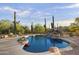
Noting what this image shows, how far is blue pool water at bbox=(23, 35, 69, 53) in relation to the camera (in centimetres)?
177

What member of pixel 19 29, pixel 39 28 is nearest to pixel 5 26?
pixel 19 29

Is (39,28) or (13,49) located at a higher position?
(39,28)

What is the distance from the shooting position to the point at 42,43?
1.78m

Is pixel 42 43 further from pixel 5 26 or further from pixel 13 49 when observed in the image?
pixel 5 26

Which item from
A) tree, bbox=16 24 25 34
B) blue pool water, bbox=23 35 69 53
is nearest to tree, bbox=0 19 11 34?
tree, bbox=16 24 25 34

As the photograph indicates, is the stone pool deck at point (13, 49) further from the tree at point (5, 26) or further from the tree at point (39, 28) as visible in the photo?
the tree at point (39, 28)

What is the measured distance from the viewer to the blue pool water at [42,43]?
1771 mm

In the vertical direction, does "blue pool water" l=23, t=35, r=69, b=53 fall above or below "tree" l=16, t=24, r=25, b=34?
below

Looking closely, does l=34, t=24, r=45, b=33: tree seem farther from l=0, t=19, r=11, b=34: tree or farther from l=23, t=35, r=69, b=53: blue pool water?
l=0, t=19, r=11, b=34: tree

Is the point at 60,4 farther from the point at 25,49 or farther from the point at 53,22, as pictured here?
the point at 25,49

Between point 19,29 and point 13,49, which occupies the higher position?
point 19,29

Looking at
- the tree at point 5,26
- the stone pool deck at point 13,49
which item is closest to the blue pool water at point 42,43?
the stone pool deck at point 13,49

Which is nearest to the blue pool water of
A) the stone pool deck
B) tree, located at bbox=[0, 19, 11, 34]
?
the stone pool deck
